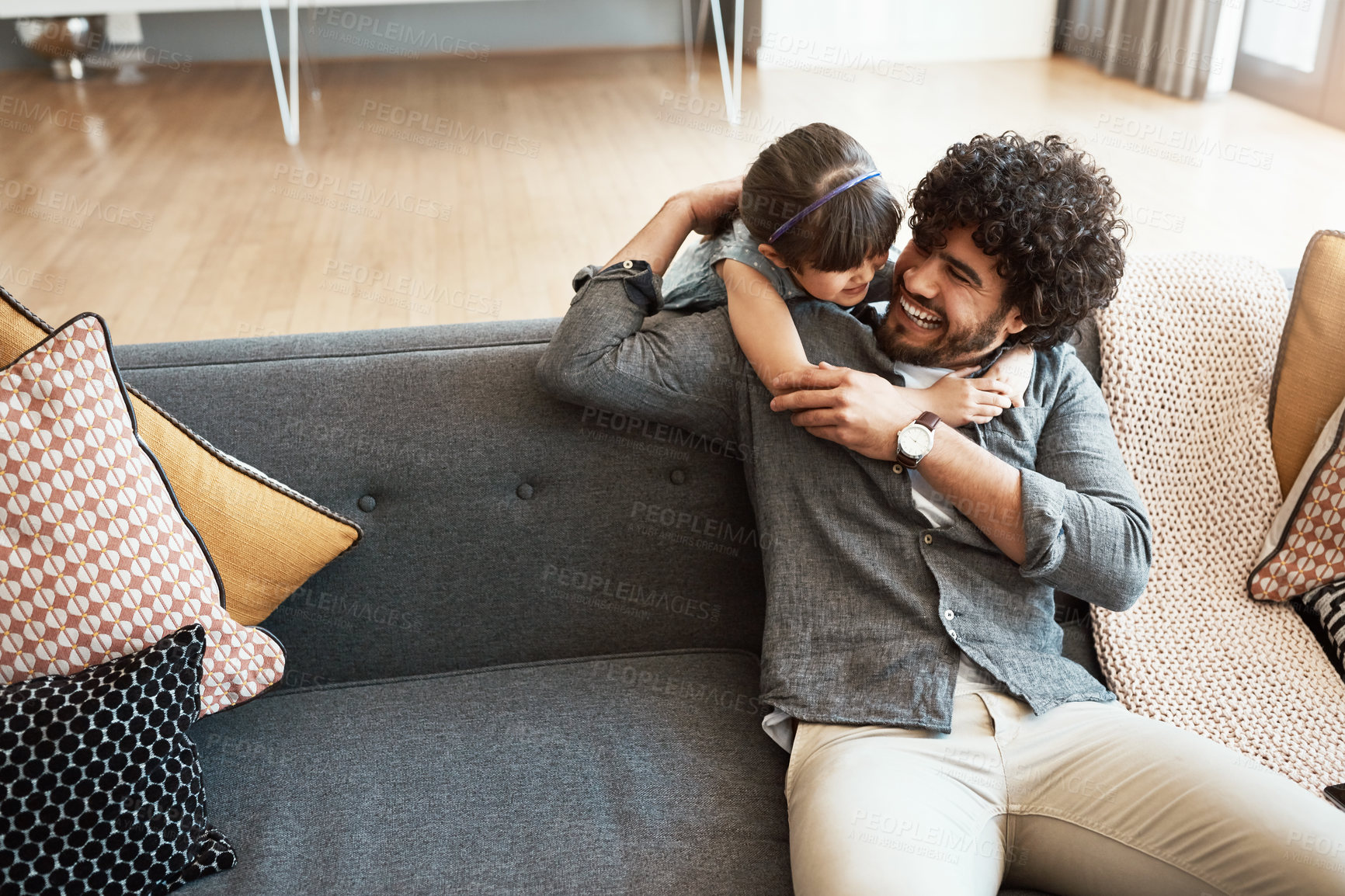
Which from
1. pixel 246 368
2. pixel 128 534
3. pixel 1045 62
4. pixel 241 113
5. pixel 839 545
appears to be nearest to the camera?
pixel 128 534

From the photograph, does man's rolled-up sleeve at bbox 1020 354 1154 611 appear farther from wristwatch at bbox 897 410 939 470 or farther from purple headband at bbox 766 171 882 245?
purple headband at bbox 766 171 882 245

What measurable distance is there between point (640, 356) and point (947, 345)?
40 centimetres

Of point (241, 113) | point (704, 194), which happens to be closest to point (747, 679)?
point (704, 194)

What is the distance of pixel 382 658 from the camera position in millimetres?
1517

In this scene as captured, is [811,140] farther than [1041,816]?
Yes

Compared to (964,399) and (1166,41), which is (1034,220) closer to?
(964,399)

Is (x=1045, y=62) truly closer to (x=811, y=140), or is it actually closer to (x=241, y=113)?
(x=241, y=113)

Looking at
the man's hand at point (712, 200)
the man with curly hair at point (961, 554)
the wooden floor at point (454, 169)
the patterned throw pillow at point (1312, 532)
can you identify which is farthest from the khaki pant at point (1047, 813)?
the wooden floor at point (454, 169)

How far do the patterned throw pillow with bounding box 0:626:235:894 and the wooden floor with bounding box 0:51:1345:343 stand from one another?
1.91 meters

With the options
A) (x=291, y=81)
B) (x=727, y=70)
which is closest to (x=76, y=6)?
(x=291, y=81)

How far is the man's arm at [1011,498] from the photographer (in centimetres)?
130

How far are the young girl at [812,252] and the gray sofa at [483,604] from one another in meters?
0.24

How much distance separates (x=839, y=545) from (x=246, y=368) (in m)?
0.84

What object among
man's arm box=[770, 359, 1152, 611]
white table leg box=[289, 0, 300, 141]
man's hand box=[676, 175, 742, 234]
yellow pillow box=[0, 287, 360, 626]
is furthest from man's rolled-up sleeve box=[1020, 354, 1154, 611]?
white table leg box=[289, 0, 300, 141]
